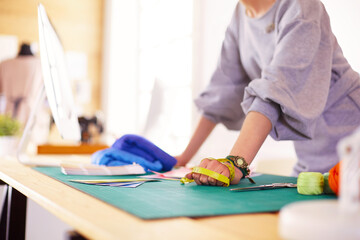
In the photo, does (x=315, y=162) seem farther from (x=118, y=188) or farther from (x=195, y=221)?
(x=195, y=221)

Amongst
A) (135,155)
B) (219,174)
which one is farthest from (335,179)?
(135,155)

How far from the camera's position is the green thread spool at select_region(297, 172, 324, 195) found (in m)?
0.75

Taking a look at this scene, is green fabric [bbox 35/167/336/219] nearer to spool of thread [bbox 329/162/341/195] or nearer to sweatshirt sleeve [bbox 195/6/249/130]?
spool of thread [bbox 329/162/341/195]

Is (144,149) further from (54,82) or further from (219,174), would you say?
(219,174)

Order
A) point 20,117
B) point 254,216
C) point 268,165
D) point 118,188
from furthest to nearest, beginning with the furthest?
point 20,117 → point 268,165 → point 118,188 → point 254,216

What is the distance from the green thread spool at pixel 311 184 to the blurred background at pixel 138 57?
3.69 ft

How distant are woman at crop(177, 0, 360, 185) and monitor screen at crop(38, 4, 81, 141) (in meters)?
0.42

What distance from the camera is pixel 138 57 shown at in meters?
4.84

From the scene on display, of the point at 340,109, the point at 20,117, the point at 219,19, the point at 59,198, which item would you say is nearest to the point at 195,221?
the point at 59,198

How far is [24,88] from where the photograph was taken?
448 cm

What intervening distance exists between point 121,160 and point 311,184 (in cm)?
63

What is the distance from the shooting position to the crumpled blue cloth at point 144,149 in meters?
1.24

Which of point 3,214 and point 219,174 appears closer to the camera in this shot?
point 219,174

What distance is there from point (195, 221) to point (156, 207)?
95 millimetres
